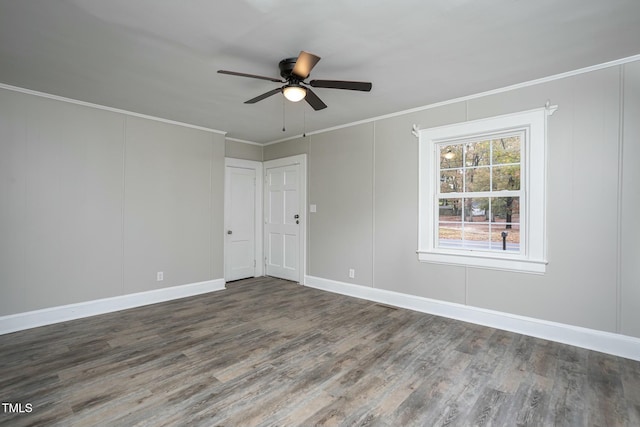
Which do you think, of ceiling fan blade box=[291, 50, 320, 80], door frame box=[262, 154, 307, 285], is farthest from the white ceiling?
door frame box=[262, 154, 307, 285]

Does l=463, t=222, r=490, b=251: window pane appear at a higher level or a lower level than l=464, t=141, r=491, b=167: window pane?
lower

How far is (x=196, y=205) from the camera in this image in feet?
15.7

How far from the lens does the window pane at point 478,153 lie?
3506mm

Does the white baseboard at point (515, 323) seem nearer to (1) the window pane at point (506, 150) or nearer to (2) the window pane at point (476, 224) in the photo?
(2) the window pane at point (476, 224)

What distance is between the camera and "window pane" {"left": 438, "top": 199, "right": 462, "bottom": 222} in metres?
3.70

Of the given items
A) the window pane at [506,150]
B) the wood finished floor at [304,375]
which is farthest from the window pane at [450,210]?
the wood finished floor at [304,375]

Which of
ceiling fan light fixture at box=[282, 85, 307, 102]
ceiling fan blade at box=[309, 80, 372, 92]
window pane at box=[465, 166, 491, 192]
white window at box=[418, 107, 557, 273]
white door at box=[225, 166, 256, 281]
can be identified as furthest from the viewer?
white door at box=[225, 166, 256, 281]

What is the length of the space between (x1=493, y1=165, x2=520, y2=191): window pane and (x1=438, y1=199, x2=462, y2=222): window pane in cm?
44

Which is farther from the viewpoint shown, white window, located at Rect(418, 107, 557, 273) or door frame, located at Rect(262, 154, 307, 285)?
door frame, located at Rect(262, 154, 307, 285)

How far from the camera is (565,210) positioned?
2.97 metres

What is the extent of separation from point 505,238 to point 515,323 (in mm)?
898

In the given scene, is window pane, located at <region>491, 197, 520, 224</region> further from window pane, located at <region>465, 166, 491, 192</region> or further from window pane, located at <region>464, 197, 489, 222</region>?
window pane, located at <region>465, 166, 491, 192</region>

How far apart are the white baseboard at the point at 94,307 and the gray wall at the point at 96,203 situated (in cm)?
7

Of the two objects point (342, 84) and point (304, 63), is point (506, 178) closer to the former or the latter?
point (342, 84)
